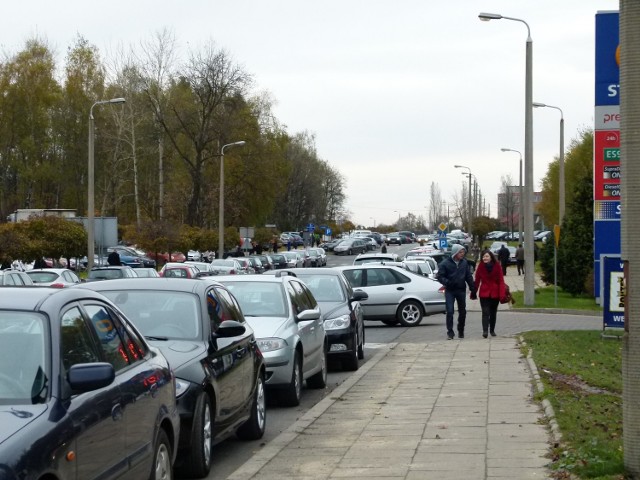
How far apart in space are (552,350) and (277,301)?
A: 5902mm

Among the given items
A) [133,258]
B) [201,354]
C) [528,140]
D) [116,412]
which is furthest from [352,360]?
[133,258]

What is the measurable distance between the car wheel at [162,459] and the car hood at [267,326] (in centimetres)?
570

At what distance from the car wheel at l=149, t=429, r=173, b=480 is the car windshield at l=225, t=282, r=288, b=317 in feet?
21.5

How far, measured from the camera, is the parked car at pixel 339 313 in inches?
688

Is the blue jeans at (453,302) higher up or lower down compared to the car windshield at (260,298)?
Result: lower down

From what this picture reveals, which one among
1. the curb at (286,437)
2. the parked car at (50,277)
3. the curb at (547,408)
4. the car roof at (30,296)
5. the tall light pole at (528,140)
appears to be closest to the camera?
the car roof at (30,296)

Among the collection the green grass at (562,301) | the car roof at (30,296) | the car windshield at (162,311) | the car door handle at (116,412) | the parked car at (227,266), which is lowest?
the green grass at (562,301)

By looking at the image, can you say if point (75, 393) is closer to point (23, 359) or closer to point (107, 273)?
point (23, 359)

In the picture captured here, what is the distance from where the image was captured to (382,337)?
24797 millimetres

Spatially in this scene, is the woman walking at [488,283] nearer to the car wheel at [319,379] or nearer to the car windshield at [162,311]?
the car wheel at [319,379]

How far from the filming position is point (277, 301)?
14.2m

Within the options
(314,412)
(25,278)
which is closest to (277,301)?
(314,412)

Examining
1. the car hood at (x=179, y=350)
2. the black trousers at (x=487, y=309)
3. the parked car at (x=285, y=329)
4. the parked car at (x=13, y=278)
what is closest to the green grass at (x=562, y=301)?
the black trousers at (x=487, y=309)

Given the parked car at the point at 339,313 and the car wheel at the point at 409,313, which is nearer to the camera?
the parked car at the point at 339,313
